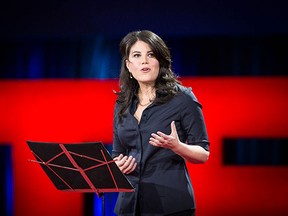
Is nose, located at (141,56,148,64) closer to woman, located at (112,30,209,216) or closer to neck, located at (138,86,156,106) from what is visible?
woman, located at (112,30,209,216)

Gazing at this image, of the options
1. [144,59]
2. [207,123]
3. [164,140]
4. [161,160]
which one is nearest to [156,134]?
[161,160]

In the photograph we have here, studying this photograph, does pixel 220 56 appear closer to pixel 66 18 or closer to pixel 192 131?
pixel 66 18

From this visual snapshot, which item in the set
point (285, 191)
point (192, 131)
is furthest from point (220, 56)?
point (192, 131)

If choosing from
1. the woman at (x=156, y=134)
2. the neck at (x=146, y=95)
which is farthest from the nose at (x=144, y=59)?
the neck at (x=146, y=95)

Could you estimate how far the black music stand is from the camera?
192cm

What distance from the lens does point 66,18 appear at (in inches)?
155

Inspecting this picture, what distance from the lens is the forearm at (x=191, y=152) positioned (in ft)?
6.58

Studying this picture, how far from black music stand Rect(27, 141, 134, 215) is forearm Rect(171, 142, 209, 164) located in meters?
0.23

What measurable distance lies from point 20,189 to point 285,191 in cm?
195

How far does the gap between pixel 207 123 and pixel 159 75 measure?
1.58 meters

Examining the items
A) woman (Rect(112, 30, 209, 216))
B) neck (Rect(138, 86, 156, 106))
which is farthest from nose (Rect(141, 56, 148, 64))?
neck (Rect(138, 86, 156, 106))

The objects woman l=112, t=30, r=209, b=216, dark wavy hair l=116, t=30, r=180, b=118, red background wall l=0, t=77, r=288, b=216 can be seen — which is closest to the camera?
woman l=112, t=30, r=209, b=216

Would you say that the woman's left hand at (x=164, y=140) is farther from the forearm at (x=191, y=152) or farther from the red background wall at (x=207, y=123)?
the red background wall at (x=207, y=123)

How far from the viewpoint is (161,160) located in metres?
2.14
